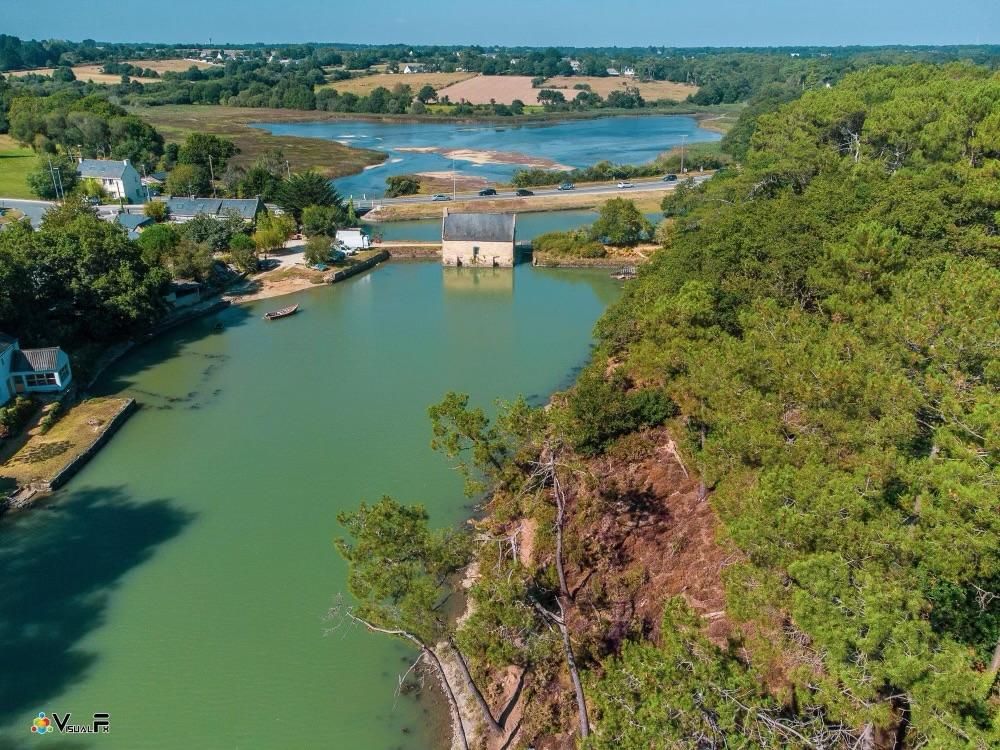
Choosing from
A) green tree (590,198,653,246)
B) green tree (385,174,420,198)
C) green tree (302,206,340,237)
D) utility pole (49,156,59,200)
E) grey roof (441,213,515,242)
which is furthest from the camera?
green tree (385,174,420,198)

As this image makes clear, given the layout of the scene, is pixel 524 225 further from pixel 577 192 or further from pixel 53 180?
pixel 53 180

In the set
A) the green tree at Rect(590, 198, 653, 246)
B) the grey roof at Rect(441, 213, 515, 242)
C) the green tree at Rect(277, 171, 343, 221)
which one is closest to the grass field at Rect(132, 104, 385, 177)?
the green tree at Rect(277, 171, 343, 221)

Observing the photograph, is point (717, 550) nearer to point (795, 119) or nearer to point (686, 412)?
point (686, 412)

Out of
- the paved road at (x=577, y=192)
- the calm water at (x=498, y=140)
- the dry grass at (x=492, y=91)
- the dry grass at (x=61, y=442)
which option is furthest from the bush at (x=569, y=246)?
the dry grass at (x=492, y=91)

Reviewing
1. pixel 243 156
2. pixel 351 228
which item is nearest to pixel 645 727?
pixel 351 228

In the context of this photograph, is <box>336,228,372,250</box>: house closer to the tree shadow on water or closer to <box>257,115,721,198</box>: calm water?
<box>257,115,721,198</box>: calm water

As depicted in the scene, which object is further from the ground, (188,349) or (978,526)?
(978,526)

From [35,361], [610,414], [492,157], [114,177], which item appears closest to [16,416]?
[35,361]
